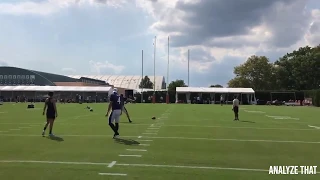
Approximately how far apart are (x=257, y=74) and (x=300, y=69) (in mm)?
11113

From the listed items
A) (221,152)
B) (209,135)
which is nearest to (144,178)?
(221,152)

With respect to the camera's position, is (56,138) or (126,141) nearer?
(126,141)

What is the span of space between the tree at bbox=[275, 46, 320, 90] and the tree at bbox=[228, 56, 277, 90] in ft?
7.43

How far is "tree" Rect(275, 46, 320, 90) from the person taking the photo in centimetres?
9331

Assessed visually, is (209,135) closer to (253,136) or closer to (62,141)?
(253,136)

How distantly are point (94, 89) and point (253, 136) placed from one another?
6534 cm

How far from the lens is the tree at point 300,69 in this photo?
93312 millimetres

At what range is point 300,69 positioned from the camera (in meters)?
94.7

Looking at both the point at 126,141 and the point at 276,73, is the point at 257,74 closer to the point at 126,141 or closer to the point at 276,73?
the point at 276,73

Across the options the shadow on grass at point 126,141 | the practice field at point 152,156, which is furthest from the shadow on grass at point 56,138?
the shadow on grass at point 126,141

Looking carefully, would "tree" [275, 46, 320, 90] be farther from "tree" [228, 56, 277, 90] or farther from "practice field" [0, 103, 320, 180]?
"practice field" [0, 103, 320, 180]

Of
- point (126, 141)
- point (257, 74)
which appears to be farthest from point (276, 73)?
point (126, 141)

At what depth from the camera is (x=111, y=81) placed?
14525 centimetres

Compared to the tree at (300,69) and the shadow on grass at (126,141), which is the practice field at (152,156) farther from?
the tree at (300,69)
